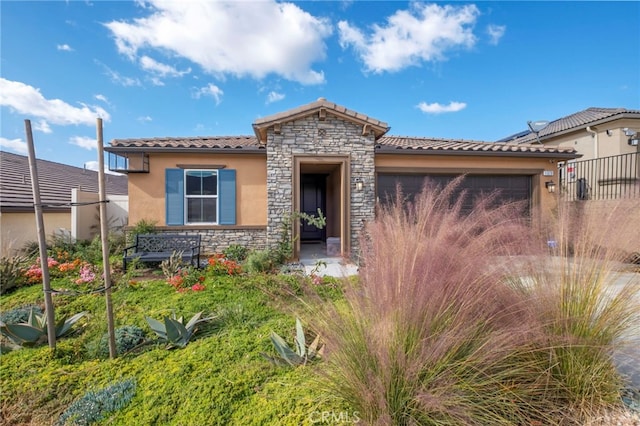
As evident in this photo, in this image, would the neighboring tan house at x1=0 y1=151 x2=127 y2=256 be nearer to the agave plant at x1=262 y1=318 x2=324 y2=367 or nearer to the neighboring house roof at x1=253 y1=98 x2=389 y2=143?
the neighboring house roof at x1=253 y1=98 x2=389 y2=143

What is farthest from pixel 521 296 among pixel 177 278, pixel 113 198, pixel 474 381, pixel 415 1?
pixel 113 198

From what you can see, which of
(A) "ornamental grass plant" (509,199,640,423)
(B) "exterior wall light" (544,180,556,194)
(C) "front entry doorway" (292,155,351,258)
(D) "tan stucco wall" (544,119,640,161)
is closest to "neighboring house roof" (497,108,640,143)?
(D) "tan stucco wall" (544,119,640,161)

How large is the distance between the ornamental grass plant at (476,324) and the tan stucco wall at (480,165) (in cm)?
602

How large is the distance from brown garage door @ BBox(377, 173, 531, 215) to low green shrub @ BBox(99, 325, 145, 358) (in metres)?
6.55

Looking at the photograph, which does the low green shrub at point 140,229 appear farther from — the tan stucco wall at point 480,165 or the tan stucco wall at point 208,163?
the tan stucco wall at point 480,165

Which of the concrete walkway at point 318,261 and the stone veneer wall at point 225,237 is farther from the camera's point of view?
the stone veneer wall at point 225,237

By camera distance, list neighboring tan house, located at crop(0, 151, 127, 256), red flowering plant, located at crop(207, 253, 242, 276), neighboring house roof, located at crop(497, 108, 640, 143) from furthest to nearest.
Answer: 1. neighboring house roof, located at crop(497, 108, 640, 143)
2. neighboring tan house, located at crop(0, 151, 127, 256)
3. red flowering plant, located at crop(207, 253, 242, 276)

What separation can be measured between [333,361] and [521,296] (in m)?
1.56

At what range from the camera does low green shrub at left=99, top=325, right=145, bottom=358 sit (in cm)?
309

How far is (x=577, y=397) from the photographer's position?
2.05 metres

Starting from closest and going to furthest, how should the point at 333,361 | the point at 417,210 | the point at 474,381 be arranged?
1. the point at 474,381
2. the point at 333,361
3. the point at 417,210

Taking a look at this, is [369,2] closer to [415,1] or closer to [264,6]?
[415,1]

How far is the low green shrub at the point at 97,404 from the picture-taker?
2.15 m

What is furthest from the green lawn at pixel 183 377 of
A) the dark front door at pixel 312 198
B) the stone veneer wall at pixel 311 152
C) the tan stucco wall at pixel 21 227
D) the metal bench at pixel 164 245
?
the dark front door at pixel 312 198
